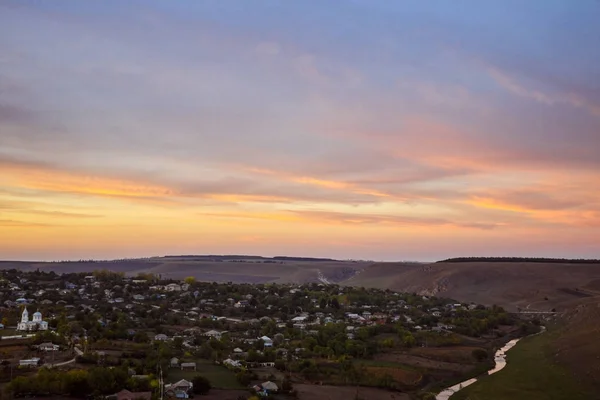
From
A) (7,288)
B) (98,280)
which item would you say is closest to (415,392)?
(7,288)

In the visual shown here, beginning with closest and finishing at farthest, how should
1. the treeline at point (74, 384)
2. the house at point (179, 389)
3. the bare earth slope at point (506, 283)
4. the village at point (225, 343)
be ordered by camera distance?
the treeline at point (74, 384) → the house at point (179, 389) → the village at point (225, 343) → the bare earth slope at point (506, 283)

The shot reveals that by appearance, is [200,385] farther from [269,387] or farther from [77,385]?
[77,385]

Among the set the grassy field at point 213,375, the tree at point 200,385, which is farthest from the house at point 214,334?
the tree at point 200,385

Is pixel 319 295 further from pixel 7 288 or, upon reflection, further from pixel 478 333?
pixel 7 288

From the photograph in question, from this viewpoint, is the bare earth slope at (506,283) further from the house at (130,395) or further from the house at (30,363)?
the house at (30,363)

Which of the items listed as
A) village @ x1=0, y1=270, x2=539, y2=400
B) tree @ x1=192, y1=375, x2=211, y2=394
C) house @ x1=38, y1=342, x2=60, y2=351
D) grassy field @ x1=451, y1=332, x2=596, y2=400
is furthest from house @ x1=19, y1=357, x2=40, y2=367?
grassy field @ x1=451, y1=332, x2=596, y2=400

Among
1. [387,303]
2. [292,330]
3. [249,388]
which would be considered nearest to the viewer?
[249,388]
